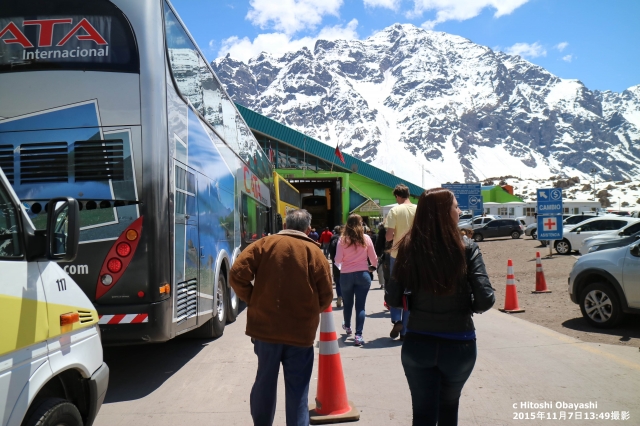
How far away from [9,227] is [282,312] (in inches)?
70.5

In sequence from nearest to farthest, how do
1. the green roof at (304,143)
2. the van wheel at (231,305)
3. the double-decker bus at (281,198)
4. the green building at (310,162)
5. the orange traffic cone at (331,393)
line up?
the orange traffic cone at (331,393) → the van wheel at (231,305) → the double-decker bus at (281,198) → the green building at (310,162) → the green roof at (304,143)

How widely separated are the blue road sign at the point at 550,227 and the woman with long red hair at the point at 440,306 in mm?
15103

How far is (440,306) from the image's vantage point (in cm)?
315

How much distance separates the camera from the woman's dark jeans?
10.2 feet

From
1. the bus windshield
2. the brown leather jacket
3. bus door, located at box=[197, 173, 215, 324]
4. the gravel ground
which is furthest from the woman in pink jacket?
the bus windshield

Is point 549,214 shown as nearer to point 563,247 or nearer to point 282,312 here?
point 563,247

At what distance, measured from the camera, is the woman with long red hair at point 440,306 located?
3125mm

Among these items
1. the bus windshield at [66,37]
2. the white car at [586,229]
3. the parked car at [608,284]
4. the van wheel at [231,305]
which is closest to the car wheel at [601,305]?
the parked car at [608,284]

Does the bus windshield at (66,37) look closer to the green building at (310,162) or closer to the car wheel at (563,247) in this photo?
the car wheel at (563,247)

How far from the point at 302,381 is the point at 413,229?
1437 millimetres

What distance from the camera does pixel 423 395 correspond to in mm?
3162

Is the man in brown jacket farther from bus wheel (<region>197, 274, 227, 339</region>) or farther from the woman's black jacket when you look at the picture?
bus wheel (<region>197, 274, 227, 339</region>)

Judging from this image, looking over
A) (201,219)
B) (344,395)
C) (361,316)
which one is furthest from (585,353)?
(201,219)

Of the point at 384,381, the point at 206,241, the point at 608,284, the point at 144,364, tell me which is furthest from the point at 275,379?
the point at 608,284
